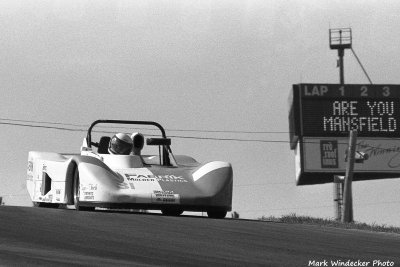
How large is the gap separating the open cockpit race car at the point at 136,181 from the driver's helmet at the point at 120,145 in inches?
1.2

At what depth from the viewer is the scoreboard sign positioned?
188 feet

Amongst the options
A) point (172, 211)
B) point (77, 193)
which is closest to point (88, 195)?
point (77, 193)

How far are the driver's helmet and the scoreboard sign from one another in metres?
37.8

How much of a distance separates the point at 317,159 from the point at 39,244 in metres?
50.0

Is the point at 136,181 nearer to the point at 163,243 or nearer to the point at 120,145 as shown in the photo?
the point at 120,145

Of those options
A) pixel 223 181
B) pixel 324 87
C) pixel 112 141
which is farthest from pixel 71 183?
pixel 324 87

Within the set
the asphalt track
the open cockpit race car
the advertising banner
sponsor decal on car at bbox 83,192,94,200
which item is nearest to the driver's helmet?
the open cockpit race car

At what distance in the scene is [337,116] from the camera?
5753cm

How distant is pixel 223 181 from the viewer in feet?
60.2

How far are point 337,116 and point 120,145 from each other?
128ft

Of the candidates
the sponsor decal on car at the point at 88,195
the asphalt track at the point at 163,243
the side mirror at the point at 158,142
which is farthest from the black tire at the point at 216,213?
the asphalt track at the point at 163,243

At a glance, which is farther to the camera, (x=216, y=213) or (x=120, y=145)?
(x=120, y=145)

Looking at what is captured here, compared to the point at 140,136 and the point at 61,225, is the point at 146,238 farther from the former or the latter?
the point at 140,136

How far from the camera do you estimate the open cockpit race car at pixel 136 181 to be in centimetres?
1759
